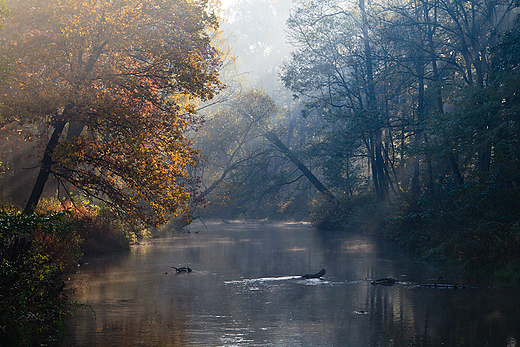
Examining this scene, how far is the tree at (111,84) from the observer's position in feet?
45.1

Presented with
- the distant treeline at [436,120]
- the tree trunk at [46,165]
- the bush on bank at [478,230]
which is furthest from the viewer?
the distant treeline at [436,120]

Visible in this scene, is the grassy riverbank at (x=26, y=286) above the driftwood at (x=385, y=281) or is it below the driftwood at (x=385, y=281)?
above

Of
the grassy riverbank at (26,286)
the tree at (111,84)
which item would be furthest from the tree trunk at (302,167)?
the grassy riverbank at (26,286)

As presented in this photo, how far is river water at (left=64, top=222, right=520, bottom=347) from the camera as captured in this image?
34.0ft

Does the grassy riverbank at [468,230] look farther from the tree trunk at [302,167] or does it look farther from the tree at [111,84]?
the tree trunk at [302,167]

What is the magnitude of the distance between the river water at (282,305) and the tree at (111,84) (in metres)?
2.94

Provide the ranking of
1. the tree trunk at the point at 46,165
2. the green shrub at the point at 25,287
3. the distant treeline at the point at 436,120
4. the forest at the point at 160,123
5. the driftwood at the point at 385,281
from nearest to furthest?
the green shrub at the point at 25,287 → the forest at the point at 160,123 → the tree trunk at the point at 46,165 → the driftwood at the point at 385,281 → the distant treeline at the point at 436,120

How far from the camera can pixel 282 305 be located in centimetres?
1355

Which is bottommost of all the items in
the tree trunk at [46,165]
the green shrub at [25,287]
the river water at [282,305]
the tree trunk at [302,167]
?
the river water at [282,305]

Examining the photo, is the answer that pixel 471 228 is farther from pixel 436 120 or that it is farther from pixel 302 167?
A: pixel 302 167

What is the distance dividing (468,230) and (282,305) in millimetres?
9439

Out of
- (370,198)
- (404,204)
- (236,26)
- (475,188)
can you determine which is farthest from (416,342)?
(236,26)

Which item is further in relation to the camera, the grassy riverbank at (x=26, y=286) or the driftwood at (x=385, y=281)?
the driftwood at (x=385, y=281)

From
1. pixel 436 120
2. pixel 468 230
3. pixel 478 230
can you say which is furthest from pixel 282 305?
pixel 436 120
